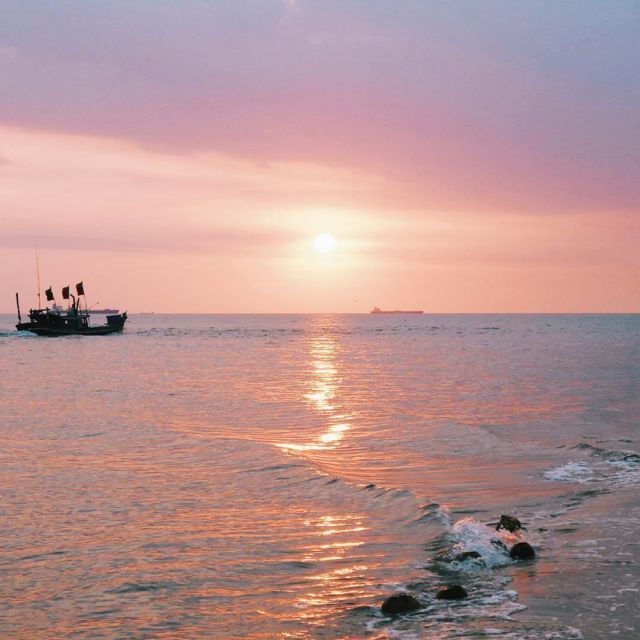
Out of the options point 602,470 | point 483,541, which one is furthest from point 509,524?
point 602,470

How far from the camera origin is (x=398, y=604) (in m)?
10.4

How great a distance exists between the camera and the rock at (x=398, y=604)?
10.4 meters

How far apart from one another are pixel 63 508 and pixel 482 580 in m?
9.47

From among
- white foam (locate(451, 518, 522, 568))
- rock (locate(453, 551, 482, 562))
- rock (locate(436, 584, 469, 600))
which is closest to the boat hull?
white foam (locate(451, 518, 522, 568))

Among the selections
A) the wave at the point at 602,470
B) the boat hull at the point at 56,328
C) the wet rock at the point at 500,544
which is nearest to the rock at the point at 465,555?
the wet rock at the point at 500,544

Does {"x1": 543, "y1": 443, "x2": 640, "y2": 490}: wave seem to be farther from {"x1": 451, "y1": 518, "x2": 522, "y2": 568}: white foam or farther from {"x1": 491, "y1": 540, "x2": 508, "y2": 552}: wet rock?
{"x1": 491, "y1": 540, "x2": 508, "y2": 552}: wet rock

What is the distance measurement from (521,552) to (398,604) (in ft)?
10.8

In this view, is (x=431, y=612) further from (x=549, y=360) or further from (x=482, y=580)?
(x=549, y=360)

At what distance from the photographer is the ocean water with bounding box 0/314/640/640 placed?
411 inches

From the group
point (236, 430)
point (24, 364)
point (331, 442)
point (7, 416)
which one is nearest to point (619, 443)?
point (331, 442)

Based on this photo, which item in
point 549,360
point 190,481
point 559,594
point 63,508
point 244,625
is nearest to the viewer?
point 244,625

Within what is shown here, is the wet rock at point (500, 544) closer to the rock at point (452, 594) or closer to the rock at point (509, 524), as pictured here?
the rock at point (509, 524)

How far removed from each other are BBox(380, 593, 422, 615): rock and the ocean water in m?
0.11

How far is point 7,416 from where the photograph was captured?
3206 centimetres
